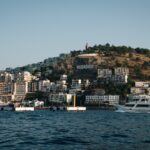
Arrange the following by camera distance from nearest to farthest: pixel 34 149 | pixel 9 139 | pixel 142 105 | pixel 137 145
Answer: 1. pixel 34 149
2. pixel 137 145
3. pixel 9 139
4. pixel 142 105

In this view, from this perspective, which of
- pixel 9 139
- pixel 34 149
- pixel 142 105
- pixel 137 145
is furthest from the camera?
pixel 142 105

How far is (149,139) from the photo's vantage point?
126 ft

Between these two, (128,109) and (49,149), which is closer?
(49,149)

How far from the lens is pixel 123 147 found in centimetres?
3328

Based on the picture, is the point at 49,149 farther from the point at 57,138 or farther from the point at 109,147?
the point at 57,138

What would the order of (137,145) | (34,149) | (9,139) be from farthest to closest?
(9,139) < (137,145) < (34,149)

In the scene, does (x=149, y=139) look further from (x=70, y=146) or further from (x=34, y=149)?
(x=34, y=149)

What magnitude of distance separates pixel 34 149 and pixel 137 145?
27.1 ft

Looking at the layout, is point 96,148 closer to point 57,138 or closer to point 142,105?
point 57,138

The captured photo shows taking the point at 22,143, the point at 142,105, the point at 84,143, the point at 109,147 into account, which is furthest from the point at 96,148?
the point at 142,105

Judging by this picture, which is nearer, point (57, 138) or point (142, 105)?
point (57, 138)

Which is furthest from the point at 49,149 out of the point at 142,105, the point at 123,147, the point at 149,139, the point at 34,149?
the point at 142,105

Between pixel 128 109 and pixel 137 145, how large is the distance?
101831 mm

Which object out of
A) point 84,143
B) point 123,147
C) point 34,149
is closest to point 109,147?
point 123,147
